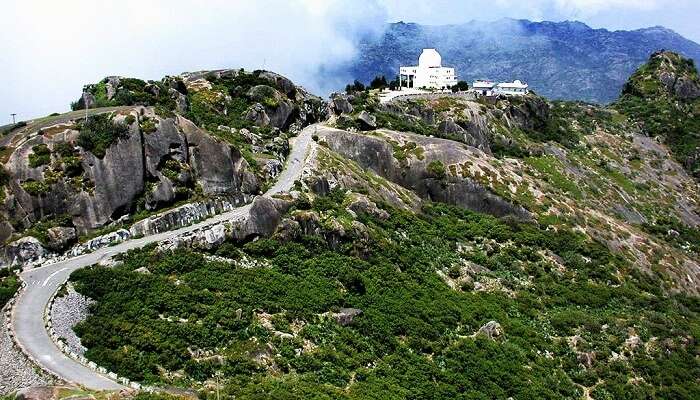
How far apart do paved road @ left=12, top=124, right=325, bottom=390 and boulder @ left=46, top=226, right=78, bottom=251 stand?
2.25 metres

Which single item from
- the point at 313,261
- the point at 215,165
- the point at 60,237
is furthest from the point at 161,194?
the point at 313,261

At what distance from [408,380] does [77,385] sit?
77.4ft

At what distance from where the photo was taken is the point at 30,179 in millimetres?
A: 61031

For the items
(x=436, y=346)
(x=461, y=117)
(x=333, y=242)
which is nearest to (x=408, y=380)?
(x=436, y=346)

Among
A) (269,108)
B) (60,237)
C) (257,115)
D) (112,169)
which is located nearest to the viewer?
(60,237)

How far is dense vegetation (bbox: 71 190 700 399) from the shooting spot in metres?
46.7

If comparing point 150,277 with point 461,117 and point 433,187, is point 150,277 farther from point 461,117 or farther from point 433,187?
point 461,117

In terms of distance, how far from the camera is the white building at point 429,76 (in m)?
158

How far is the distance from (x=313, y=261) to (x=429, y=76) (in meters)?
104

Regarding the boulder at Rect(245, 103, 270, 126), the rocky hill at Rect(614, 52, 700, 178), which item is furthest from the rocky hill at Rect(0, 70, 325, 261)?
the rocky hill at Rect(614, 52, 700, 178)

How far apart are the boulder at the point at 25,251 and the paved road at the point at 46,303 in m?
1.61

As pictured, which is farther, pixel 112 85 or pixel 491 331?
pixel 112 85

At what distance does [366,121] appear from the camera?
106625 millimetres

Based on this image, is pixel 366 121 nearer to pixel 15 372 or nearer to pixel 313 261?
pixel 313 261
